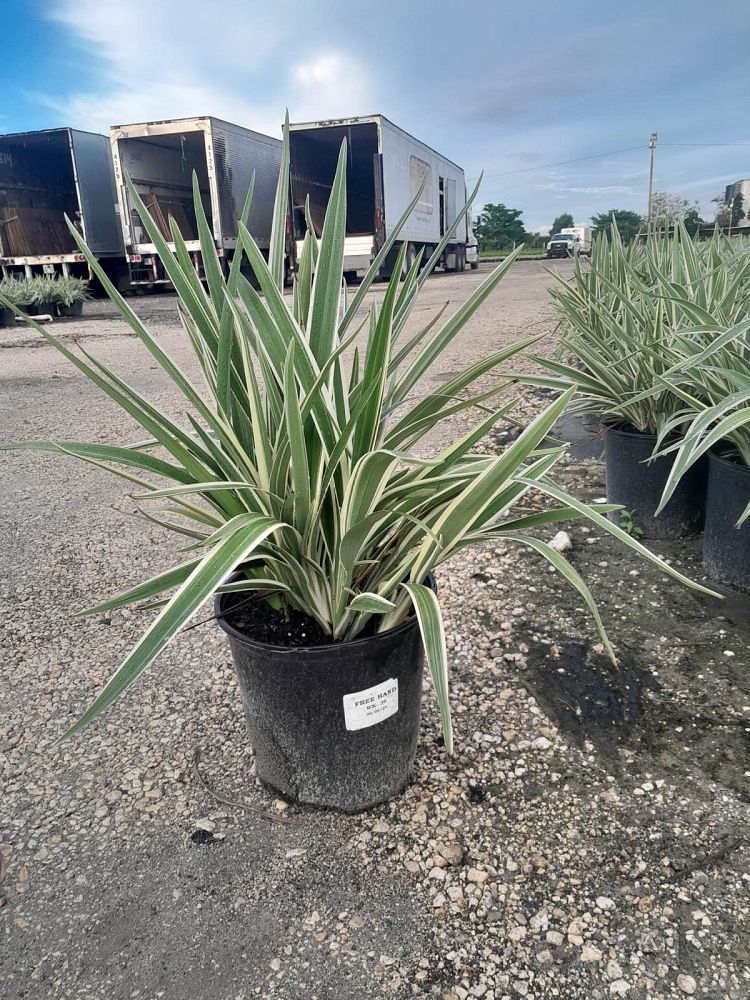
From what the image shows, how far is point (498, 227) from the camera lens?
48219mm

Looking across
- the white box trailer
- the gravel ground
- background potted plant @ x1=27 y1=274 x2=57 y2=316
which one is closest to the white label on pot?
the gravel ground

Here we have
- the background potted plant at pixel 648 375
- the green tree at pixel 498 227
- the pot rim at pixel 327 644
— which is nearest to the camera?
the pot rim at pixel 327 644

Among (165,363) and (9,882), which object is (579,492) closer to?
(165,363)

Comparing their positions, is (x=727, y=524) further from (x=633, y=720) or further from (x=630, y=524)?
(x=633, y=720)

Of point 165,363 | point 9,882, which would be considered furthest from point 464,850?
point 165,363

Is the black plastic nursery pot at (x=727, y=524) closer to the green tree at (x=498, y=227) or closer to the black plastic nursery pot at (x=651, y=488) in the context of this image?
the black plastic nursery pot at (x=651, y=488)

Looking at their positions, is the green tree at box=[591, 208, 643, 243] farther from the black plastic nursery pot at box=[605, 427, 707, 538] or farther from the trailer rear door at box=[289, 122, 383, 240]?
the trailer rear door at box=[289, 122, 383, 240]

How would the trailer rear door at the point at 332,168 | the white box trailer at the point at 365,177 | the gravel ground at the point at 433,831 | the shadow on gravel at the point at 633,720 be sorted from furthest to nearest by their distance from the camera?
the trailer rear door at the point at 332,168, the white box trailer at the point at 365,177, the shadow on gravel at the point at 633,720, the gravel ground at the point at 433,831

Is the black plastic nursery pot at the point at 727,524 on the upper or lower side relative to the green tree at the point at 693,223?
lower

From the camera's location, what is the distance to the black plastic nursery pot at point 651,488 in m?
2.40

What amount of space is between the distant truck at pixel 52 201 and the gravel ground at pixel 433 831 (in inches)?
432

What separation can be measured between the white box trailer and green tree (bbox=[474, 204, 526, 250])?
3199 cm

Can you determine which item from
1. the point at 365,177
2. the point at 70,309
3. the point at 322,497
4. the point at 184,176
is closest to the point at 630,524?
the point at 322,497

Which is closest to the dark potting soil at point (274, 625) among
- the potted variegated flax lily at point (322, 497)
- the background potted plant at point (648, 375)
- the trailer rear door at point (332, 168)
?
the potted variegated flax lily at point (322, 497)
